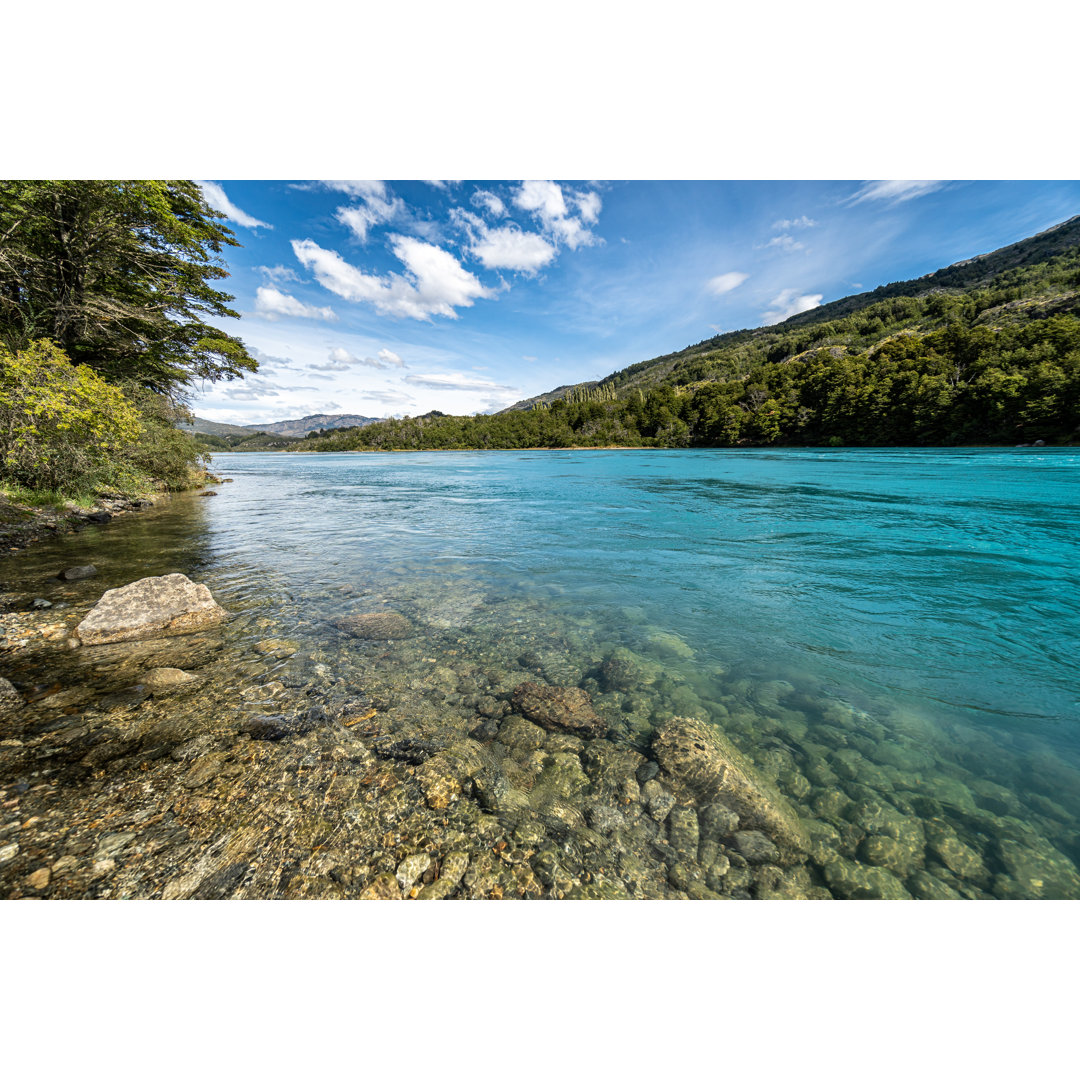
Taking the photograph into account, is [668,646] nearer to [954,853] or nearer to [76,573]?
[954,853]

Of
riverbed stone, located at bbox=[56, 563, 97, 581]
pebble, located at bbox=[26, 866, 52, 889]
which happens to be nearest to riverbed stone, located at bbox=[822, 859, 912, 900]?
pebble, located at bbox=[26, 866, 52, 889]

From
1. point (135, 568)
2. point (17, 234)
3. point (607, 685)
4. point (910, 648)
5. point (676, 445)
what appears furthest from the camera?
point (676, 445)

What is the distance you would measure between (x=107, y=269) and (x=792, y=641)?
2468 cm

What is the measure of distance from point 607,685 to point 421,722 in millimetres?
2378

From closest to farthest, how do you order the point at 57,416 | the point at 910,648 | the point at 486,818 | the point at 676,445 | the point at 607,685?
1. the point at 486,818
2. the point at 607,685
3. the point at 910,648
4. the point at 57,416
5. the point at 676,445

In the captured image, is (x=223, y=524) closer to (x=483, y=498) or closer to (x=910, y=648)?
(x=483, y=498)

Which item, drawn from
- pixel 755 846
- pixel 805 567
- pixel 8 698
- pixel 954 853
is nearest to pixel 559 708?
pixel 755 846

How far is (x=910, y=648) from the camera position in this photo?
6.57 metres

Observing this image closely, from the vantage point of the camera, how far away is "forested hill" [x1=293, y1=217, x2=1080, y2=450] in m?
54.8

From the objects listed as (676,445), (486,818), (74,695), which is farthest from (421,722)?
(676,445)

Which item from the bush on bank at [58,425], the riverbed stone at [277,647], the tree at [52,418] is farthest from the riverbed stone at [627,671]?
the tree at [52,418]

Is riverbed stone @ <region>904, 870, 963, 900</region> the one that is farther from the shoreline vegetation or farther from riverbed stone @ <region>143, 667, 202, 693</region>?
the shoreline vegetation

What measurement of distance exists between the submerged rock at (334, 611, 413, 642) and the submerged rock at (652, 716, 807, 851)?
4.33 meters

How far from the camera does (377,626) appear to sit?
281 inches
